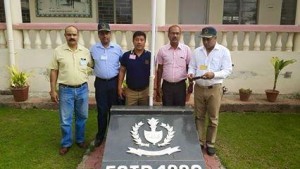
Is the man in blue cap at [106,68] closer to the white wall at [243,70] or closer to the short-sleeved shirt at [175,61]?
the short-sleeved shirt at [175,61]

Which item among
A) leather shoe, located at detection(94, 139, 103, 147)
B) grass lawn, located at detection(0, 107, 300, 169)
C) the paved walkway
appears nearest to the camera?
grass lawn, located at detection(0, 107, 300, 169)

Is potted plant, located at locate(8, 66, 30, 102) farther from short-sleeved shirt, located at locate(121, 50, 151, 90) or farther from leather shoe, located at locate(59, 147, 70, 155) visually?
short-sleeved shirt, located at locate(121, 50, 151, 90)

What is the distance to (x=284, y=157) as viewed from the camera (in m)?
4.49

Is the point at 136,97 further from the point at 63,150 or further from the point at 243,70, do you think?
the point at 243,70

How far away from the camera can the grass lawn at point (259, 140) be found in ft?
14.4

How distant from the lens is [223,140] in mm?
5047

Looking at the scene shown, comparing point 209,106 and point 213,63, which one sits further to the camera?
point 209,106

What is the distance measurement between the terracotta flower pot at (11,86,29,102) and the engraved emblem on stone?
3.62 m

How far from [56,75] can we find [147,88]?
3.90 feet

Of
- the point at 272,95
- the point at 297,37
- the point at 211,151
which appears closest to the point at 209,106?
the point at 211,151

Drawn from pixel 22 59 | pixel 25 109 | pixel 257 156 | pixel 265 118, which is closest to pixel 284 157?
pixel 257 156

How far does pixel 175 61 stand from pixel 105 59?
2.93 ft

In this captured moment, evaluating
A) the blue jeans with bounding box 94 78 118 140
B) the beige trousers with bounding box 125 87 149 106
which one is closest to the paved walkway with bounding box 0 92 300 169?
the blue jeans with bounding box 94 78 118 140

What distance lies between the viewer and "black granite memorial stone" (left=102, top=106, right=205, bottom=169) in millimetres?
3254
